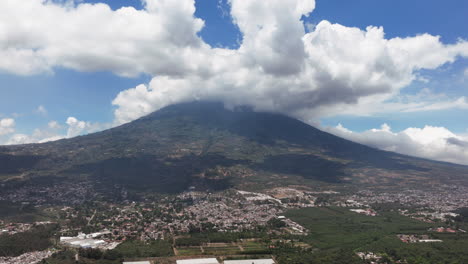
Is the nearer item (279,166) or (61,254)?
(61,254)

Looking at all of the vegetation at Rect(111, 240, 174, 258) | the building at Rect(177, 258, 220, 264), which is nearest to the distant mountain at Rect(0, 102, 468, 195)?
the vegetation at Rect(111, 240, 174, 258)

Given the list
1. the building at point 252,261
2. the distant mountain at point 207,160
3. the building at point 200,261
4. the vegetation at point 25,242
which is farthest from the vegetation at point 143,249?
the distant mountain at point 207,160

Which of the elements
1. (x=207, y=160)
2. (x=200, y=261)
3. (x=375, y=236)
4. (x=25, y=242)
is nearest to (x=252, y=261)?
(x=200, y=261)

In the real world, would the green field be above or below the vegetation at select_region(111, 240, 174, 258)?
above

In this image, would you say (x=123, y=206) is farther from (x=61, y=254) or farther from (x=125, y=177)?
(x=61, y=254)

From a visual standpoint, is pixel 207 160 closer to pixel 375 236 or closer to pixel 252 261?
pixel 375 236

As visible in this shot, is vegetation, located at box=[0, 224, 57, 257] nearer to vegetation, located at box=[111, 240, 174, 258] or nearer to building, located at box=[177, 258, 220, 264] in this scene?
vegetation, located at box=[111, 240, 174, 258]

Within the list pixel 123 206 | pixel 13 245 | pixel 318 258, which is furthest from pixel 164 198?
pixel 318 258

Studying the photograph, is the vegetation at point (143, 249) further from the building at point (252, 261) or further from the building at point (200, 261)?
the building at point (252, 261)
